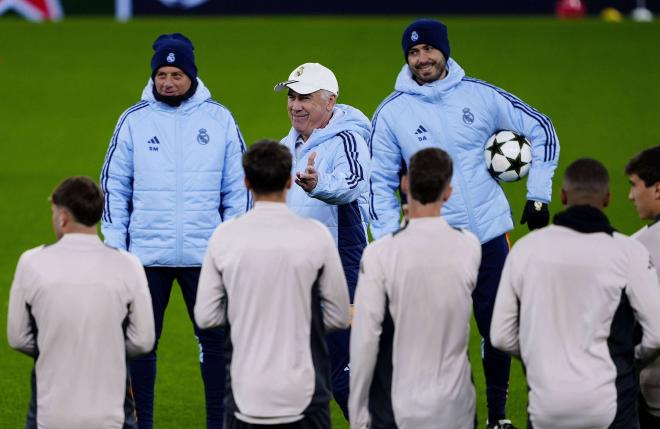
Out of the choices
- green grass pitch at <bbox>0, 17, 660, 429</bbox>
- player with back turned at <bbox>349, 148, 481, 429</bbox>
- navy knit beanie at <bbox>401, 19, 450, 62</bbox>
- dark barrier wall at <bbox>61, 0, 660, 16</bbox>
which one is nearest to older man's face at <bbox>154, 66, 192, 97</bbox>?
navy knit beanie at <bbox>401, 19, 450, 62</bbox>

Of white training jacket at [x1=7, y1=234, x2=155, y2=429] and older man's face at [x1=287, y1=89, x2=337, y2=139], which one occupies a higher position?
older man's face at [x1=287, y1=89, x2=337, y2=139]

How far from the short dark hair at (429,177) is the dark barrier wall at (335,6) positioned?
2185 centimetres

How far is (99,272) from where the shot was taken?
17.4 ft

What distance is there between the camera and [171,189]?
23.2ft

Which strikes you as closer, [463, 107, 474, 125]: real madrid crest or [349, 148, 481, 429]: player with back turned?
[349, 148, 481, 429]: player with back turned

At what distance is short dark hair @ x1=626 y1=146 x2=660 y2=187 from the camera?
19.0 ft

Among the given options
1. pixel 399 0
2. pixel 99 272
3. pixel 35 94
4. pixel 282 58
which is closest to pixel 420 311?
pixel 99 272

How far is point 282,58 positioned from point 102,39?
401cm

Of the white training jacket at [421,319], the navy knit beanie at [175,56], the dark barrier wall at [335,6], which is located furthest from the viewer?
the dark barrier wall at [335,6]

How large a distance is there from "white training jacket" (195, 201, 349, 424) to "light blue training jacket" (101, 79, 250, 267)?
1.69 metres

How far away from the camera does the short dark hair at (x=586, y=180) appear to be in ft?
17.3

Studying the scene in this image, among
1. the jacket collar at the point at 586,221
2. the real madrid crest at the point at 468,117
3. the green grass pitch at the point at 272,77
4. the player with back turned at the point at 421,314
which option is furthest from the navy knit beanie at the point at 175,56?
the green grass pitch at the point at 272,77

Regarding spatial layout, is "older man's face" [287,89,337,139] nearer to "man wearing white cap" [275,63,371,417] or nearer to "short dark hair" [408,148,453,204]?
"man wearing white cap" [275,63,371,417]

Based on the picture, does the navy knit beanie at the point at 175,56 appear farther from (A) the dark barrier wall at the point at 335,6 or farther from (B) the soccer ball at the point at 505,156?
(A) the dark barrier wall at the point at 335,6
